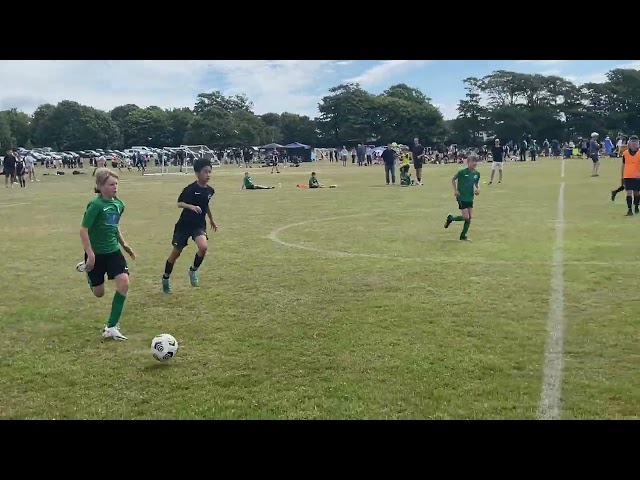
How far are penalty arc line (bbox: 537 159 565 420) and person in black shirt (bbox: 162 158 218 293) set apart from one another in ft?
16.8

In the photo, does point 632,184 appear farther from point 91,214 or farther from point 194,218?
point 91,214

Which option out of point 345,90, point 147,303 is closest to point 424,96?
point 345,90

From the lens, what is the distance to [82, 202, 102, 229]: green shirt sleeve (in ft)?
24.1

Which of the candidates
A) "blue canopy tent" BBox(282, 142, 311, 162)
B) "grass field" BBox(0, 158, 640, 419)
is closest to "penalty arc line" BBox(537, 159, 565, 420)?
"grass field" BBox(0, 158, 640, 419)

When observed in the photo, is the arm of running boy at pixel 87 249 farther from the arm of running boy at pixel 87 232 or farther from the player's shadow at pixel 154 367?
the player's shadow at pixel 154 367

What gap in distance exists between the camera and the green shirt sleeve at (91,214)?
734cm

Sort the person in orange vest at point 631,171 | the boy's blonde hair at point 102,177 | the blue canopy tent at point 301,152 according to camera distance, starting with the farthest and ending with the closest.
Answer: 1. the blue canopy tent at point 301,152
2. the person in orange vest at point 631,171
3. the boy's blonde hair at point 102,177

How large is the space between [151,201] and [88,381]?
2087 cm

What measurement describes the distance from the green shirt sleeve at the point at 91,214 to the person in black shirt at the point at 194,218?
2.48 m

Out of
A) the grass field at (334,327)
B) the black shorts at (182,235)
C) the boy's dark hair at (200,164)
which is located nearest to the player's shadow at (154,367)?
the grass field at (334,327)

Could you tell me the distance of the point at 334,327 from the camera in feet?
25.0
